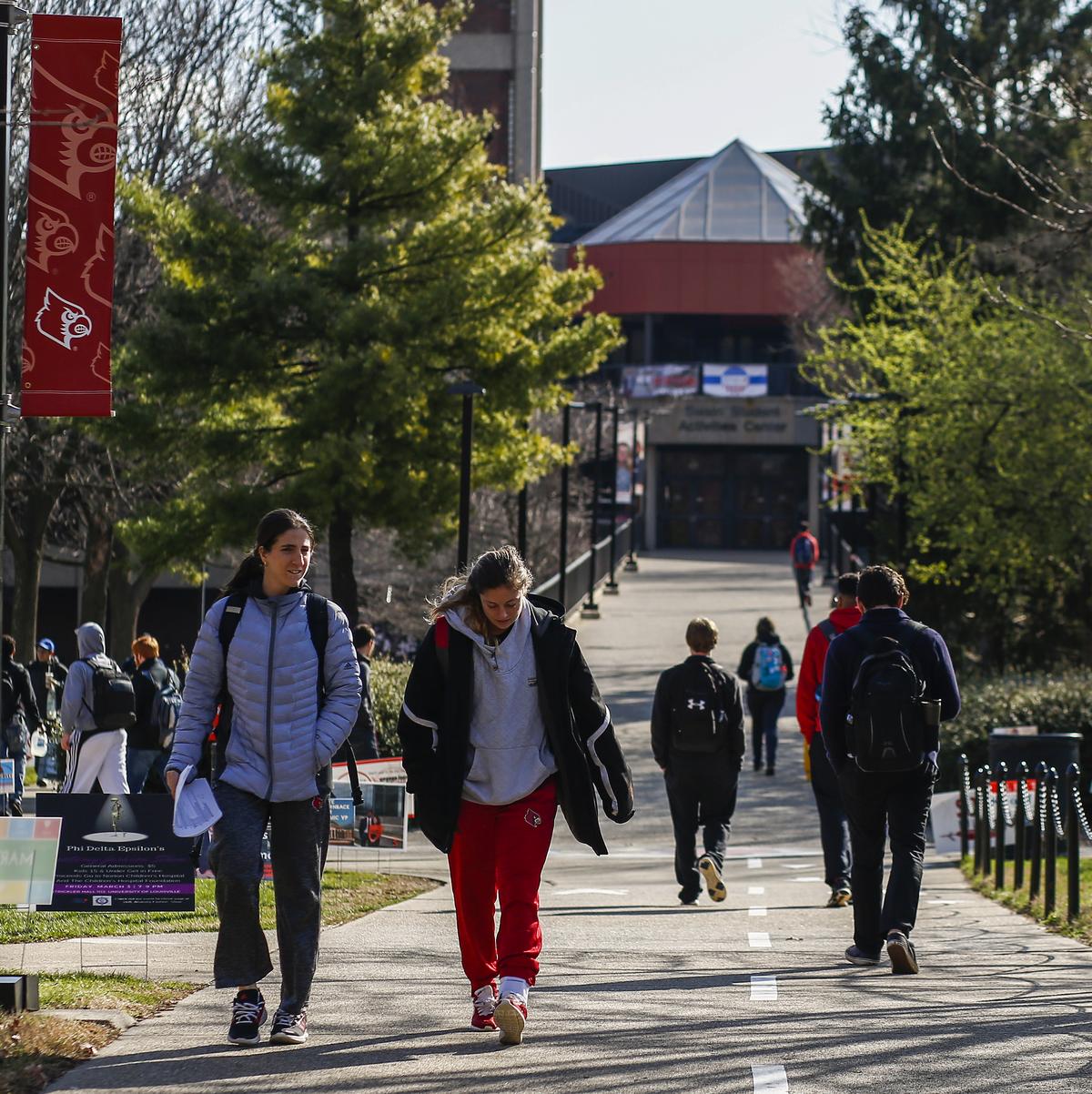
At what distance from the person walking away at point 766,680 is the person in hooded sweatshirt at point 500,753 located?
1418cm

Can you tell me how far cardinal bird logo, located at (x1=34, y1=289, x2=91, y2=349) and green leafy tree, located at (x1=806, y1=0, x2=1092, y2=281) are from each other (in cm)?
2658

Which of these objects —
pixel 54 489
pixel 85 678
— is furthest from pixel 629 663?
pixel 85 678

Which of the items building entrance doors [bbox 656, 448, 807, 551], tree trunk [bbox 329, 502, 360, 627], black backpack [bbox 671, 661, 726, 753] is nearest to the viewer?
black backpack [bbox 671, 661, 726, 753]

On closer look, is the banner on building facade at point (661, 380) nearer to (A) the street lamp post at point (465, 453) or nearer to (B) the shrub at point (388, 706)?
(A) the street lamp post at point (465, 453)

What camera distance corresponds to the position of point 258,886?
19.3ft

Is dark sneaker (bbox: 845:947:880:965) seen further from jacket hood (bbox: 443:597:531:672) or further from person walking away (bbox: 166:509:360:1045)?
person walking away (bbox: 166:509:360:1045)

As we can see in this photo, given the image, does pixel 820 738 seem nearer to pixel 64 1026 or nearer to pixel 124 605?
pixel 64 1026

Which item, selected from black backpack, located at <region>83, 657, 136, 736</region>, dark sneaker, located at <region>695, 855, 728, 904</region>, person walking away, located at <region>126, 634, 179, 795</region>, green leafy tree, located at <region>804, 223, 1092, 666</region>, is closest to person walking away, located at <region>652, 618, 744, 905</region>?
dark sneaker, located at <region>695, 855, 728, 904</region>

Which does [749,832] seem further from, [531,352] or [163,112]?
[163,112]

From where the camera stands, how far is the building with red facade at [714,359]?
72125 millimetres

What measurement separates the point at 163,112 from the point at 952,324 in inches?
475

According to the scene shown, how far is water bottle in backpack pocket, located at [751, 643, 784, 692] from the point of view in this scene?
66.8 feet

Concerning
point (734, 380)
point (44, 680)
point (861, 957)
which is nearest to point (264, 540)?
point (861, 957)

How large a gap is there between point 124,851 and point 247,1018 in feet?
5.09
